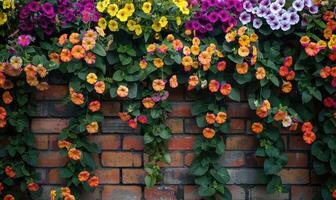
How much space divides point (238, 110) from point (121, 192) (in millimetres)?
687

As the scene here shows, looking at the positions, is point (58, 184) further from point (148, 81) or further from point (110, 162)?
point (148, 81)

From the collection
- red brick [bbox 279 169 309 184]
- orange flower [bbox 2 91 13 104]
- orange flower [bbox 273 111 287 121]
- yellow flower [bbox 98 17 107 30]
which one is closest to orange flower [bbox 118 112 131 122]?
yellow flower [bbox 98 17 107 30]

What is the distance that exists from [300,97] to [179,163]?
2.15ft

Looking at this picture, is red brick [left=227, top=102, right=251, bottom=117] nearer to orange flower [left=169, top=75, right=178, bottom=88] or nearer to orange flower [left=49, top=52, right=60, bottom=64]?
orange flower [left=169, top=75, right=178, bottom=88]

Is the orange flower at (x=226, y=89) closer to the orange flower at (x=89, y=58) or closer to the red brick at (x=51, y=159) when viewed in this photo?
the orange flower at (x=89, y=58)

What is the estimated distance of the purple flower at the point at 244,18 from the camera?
7.65 ft

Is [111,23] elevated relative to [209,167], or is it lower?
elevated

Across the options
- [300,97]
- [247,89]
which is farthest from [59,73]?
[300,97]

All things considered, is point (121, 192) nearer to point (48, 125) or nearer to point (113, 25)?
point (48, 125)

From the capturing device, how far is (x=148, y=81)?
238 cm

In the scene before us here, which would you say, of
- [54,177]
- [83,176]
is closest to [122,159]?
[83,176]

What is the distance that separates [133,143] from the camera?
8.04 feet

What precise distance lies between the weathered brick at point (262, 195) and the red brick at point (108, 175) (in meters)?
0.65

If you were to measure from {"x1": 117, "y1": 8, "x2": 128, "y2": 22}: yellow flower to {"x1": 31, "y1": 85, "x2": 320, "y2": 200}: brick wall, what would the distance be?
409mm
